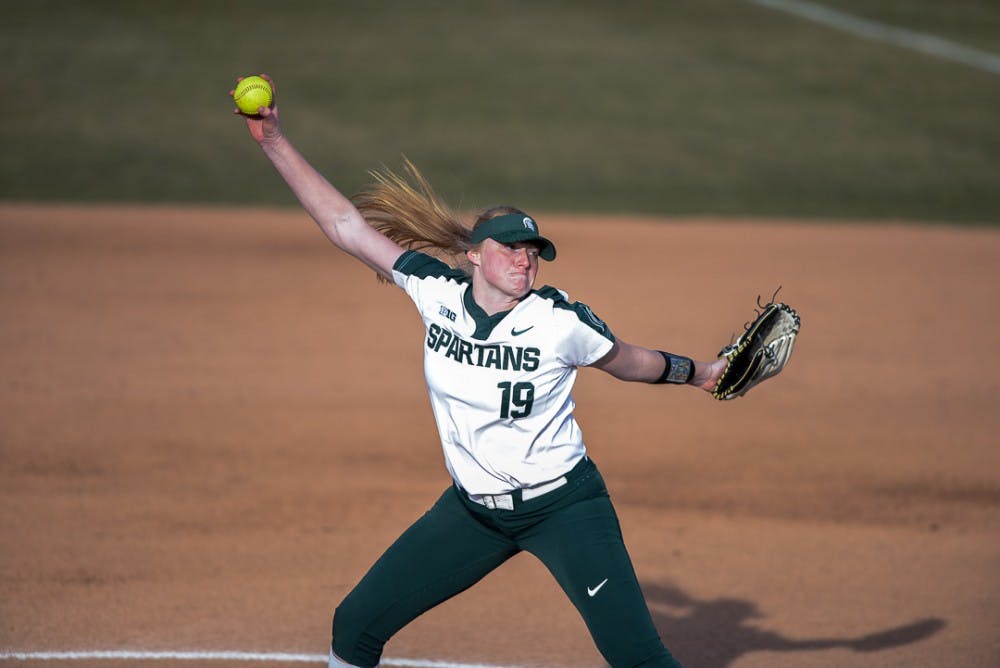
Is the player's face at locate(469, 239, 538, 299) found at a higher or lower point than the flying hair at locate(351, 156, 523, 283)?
lower

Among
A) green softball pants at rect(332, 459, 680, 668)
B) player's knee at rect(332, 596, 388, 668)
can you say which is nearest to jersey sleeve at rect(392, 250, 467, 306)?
green softball pants at rect(332, 459, 680, 668)

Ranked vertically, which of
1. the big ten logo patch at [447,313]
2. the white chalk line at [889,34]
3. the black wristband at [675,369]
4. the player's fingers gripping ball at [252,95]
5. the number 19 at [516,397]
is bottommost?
the number 19 at [516,397]

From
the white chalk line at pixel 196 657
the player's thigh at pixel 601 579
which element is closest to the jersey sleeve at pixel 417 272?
the player's thigh at pixel 601 579

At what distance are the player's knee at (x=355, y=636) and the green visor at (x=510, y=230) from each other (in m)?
1.49

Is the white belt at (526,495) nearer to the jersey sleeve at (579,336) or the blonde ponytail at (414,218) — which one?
the jersey sleeve at (579,336)

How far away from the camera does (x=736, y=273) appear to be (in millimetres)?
15305

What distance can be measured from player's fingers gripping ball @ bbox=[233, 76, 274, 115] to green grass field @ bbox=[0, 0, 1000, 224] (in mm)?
13469

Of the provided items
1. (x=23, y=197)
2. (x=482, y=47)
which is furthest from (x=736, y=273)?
(x=482, y=47)

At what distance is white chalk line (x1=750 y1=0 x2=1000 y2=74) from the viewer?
28250 mm

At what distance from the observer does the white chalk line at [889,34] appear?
28250mm

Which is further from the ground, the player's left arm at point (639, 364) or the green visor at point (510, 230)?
the green visor at point (510, 230)

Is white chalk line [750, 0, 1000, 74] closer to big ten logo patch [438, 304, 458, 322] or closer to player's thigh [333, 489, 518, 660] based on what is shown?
big ten logo patch [438, 304, 458, 322]

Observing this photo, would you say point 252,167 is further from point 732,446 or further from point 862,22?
point 862,22

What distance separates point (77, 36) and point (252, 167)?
8.10 m
